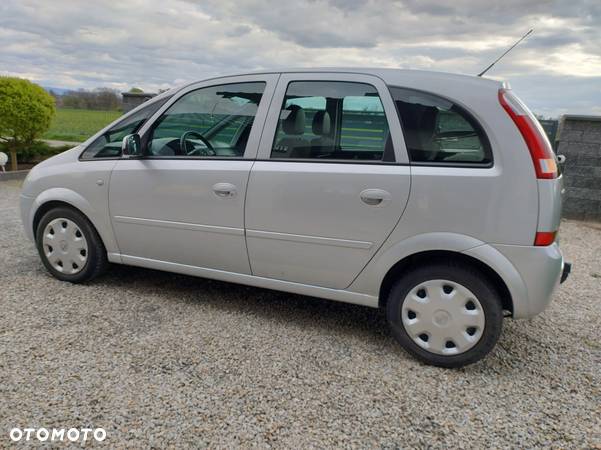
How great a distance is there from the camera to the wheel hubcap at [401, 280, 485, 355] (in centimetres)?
266

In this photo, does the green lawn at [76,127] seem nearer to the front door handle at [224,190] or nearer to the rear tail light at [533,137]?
the front door handle at [224,190]

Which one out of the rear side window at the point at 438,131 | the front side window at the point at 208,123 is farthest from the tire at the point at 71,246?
the rear side window at the point at 438,131

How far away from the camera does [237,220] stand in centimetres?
313

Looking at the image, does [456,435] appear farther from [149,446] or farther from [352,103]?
[352,103]

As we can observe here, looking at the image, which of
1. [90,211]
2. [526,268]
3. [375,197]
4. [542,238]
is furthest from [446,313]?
[90,211]

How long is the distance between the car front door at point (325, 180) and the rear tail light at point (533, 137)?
0.60m

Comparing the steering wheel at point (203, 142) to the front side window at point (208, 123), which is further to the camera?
the steering wheel at point (203, 142)

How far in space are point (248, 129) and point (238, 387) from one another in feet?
5.48

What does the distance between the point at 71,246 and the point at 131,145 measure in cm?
109

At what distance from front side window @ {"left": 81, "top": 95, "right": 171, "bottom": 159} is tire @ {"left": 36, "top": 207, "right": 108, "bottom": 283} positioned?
1.69 feet

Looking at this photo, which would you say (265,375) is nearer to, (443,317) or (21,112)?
(443,317)

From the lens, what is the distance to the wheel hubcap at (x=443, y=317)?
2664 millimetres

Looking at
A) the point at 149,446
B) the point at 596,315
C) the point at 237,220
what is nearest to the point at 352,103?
the point at 237,220

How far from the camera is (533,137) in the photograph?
248 centimetres
